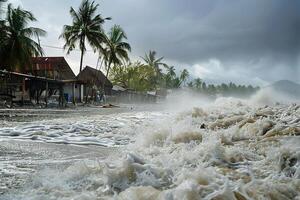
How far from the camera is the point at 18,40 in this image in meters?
28.7

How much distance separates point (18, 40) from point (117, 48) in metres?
17.6

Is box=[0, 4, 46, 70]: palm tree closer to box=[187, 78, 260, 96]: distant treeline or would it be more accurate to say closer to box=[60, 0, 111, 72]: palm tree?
box=[60, 0, 111, 72]: palm tree

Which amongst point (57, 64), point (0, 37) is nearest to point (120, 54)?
point (57, 64)

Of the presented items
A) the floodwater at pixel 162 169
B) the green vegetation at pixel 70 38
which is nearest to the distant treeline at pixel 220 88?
the green vegetation at pixel 70 38

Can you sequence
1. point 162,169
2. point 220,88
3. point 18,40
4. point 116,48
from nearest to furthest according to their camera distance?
1. point 162,169
2. point 18,40
3. point 116,48
4. point 220,88

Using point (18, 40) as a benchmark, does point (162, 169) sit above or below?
below

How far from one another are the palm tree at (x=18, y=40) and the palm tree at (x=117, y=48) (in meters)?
13.3

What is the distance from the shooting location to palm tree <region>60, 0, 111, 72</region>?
37.1 metres

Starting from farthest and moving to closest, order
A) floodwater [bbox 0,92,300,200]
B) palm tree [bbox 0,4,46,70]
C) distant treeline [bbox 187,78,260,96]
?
distant treeline [bbox 187,78,260,96] < palm tree [bbox 0,4,46,70] < floodwater [bbox 0,92,300,200]

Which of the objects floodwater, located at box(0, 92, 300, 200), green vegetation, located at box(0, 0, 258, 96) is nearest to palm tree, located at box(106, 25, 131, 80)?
green vegetation, located at box(0, 0, 258, 96)

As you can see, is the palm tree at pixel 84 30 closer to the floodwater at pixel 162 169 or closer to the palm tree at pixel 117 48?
the palm tree at pixel 117 48

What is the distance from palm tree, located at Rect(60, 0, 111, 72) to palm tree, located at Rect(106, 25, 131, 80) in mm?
5089

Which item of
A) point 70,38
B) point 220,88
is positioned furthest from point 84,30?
point 220,88

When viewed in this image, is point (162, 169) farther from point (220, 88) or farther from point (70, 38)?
point (220, 88)
